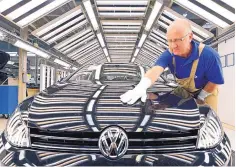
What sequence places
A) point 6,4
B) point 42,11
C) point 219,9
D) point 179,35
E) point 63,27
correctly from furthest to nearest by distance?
point 63,27 < point 42,11 < point 219,9 < point 6,4 < point 179,35

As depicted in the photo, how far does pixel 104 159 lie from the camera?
1.32 meters

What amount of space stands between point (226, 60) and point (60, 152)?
630 cm

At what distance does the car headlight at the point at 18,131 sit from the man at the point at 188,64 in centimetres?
83

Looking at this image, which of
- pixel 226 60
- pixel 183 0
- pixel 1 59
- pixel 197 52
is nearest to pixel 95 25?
pixel 183 0

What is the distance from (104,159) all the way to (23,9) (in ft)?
16.4

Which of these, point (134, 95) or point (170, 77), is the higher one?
point (170, 77)

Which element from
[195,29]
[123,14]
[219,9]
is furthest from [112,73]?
[195,29]

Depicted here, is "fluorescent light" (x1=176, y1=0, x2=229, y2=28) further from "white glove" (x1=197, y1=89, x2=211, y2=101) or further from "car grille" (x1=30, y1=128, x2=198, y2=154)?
"car grille" (x1=30, y1=128, x2=198, y2=154)

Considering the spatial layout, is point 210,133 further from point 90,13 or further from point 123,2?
point 90,13

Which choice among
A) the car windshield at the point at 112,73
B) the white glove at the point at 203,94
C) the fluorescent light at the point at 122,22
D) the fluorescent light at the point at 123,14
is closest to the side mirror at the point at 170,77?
the car windshield at the point at 112,73

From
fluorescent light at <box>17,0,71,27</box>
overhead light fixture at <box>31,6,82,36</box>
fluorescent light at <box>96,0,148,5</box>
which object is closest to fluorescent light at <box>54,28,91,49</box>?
overhead light fixture at <box>31,6,82,36</box>

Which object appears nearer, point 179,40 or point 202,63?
point 179,40

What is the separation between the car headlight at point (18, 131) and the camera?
57.8 inches

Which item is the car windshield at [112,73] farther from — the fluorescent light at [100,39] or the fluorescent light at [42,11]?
the fluorescent light at [100,39]
